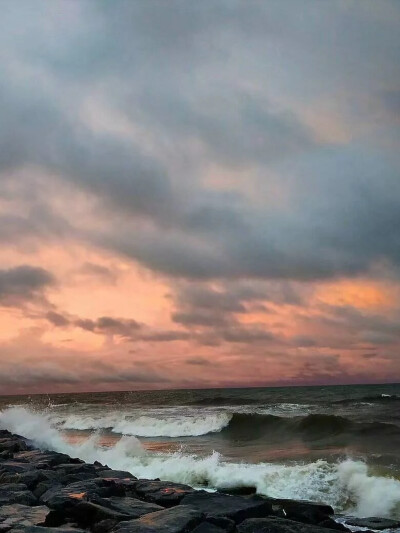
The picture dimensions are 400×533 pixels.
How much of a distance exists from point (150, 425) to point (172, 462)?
1480 cm

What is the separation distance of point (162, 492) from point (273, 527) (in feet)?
9.56

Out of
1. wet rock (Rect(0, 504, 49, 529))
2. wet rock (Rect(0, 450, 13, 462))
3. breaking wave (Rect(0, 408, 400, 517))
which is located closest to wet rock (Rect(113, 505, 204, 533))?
wet rock (Rect(0, 504, 49, 529))

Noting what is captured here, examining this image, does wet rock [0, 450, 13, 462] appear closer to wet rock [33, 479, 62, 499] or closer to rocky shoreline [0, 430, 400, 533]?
rocky shoreline [0, 430, 400, 533]

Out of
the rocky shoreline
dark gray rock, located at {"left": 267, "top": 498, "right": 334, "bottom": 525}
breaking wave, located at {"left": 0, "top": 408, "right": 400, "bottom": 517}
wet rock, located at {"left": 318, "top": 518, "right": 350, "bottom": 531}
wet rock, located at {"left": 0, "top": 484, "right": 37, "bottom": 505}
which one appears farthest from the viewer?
breaking wave, located at {"left": 0, "top": 408, "right": 400, "bottom": 517}

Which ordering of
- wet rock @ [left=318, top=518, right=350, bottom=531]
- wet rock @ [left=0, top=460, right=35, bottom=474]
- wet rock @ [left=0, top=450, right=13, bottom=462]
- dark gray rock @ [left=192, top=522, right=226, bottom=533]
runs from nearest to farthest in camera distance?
1. dark gray rock @ [left=192, top=522, right=226, bottom=533]
2. wet rock @ [left=318, top=518, right=350, bottom=531]
3. wet rock @ [left=0, top=460, right=35, bottom=474]
4. wet rock @ [left=0, top=450, right=13, bottom=462]

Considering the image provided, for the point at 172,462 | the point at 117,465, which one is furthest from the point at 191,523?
the point at 117,465

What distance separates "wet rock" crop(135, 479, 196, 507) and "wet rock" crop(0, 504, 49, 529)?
198 cm

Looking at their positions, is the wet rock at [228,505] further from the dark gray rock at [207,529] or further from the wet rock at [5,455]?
the wet rock at [5,455]

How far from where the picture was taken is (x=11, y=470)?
1083 centimetres

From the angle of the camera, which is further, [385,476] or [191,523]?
[385,476]

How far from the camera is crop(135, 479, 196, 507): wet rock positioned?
877 centimetres

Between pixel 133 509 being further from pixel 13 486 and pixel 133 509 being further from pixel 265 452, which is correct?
pixel 265 452

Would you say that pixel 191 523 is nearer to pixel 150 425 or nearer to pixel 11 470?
pixel 11 470

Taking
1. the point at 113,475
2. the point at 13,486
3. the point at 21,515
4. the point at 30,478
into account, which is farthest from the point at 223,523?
the point at 113,475
